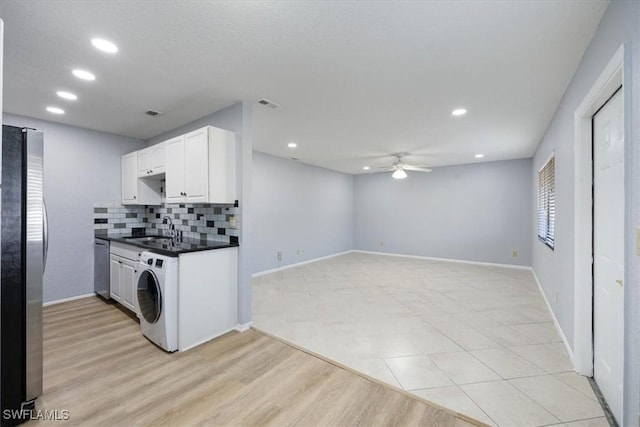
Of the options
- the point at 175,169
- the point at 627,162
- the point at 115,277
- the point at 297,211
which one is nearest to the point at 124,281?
the point at 115,277

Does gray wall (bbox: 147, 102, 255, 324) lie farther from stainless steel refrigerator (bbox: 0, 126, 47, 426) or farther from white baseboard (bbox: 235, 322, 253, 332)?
stainless steel refrigerator (bbox: 0, 126, 47, 426)

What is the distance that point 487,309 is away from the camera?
3508 mm

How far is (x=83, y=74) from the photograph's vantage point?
232 centimetres

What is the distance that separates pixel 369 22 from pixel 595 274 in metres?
2.44

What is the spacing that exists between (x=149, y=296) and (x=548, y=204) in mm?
4894

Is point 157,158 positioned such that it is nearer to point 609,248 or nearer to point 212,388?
point 212,388

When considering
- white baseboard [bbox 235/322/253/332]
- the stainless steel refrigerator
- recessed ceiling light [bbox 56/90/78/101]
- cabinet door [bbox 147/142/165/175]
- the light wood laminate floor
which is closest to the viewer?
the stainless steel refrigerator

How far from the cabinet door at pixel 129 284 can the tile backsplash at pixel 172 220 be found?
74cm

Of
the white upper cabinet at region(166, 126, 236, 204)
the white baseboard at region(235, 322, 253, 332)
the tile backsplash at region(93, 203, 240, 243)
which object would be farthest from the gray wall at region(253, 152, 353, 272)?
the white baseboard at region(235, 322, 253, 332)

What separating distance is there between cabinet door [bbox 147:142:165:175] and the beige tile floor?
2195 millimetres

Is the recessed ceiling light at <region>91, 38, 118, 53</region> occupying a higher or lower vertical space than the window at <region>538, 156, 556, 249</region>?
higher

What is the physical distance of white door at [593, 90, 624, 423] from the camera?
1613mm

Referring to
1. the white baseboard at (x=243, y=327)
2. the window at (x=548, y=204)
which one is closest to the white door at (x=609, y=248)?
the window at (x=548, y=204)

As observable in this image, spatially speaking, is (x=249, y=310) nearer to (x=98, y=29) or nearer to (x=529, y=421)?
(x=529, y=421)
